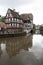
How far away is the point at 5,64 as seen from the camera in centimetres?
966

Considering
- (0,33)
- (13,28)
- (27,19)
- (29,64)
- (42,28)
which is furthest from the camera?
(42,28)

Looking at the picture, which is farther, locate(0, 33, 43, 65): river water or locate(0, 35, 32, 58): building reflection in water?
locate(0, 35, 32, 58): building reflection in water

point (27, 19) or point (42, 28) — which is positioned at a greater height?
point (27, 19)

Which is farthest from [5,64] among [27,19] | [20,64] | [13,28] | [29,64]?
[27,19]

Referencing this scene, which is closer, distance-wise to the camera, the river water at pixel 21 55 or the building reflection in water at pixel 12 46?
the river water at pixel 21 55

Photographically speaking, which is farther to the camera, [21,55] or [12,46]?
[12,46]

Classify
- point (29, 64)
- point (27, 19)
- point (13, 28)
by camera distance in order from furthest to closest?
point (27, 19)
point (13, 28)
point (29, 64)

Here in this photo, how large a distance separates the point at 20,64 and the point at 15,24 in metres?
35.5

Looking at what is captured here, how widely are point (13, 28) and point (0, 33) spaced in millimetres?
12166

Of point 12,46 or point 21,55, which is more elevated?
point 21,55

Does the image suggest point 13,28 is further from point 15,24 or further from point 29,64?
point 29,64

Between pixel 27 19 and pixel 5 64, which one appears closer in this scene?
pixel 5 64

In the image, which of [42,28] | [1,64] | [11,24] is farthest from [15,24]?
[1,64]

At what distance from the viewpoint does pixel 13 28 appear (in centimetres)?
4325
